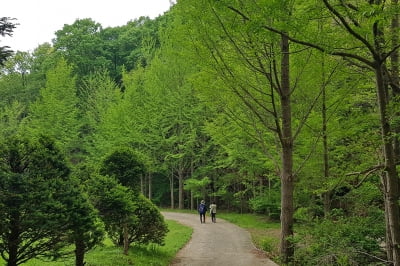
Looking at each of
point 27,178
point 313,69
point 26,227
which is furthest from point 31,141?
point 313,69

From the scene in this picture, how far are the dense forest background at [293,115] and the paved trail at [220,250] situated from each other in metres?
1.30

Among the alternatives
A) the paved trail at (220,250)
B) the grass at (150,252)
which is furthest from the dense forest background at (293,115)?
the grass at (150,252)

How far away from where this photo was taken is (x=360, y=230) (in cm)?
791

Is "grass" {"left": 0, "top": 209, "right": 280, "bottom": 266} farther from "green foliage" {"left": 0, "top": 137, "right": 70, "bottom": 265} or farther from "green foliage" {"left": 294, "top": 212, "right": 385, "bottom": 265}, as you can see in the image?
"green foliage" {"left": 294, "top": 212, "right": 385, "bottom": 265}

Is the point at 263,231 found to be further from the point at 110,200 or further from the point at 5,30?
the point at 5,30

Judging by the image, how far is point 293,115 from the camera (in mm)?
12062

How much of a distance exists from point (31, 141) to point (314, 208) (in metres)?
10.9

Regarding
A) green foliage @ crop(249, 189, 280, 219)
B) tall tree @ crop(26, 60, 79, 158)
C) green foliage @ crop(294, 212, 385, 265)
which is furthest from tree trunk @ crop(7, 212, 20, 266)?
tall tree @ crop(26, 60, 79, 158)

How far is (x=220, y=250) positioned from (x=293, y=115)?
5.10 metres

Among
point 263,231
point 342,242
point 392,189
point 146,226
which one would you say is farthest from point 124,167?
point 263,231

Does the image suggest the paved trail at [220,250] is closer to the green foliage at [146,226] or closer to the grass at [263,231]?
the grass at [263,231]

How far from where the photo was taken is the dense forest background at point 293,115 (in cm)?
512

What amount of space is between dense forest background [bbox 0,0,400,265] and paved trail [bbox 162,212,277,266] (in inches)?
51.1

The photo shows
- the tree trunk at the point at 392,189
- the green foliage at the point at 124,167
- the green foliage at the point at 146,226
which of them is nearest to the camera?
the tree trunk at the point at 392,189
